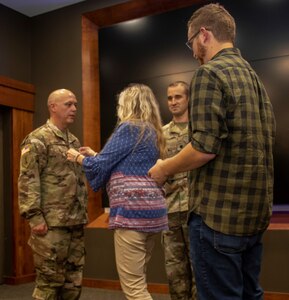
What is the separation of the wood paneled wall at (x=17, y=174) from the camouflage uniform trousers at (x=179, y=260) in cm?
193

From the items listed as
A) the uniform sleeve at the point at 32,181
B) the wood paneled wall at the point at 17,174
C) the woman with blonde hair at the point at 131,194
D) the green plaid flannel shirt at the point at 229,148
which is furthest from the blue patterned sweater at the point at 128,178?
the wood paneled wall at the point at 17,174

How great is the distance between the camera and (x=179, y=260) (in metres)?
2.55

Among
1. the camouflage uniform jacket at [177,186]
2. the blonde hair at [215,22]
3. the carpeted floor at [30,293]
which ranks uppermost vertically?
the blonde hair at [215,22]

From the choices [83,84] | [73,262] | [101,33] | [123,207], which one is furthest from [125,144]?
[101,33]

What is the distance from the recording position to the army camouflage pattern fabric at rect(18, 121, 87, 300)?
8.10ft

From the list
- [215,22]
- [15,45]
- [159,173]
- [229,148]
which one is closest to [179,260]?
[159,173]

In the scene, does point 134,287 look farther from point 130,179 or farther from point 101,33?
point 101,33

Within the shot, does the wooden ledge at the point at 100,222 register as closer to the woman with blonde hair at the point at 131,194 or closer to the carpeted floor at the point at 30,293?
the carpeted floor at the point at 30,293

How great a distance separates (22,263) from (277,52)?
3.00m

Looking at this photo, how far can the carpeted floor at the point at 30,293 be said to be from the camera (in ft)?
11.1

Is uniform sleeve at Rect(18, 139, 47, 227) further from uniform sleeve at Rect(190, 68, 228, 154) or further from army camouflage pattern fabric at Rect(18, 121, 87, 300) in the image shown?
uniform sleeve at Rect(190, 68, 228, 154)

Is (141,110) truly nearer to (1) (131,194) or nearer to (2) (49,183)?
(1) (131,194)

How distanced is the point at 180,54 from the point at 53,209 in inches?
76.1

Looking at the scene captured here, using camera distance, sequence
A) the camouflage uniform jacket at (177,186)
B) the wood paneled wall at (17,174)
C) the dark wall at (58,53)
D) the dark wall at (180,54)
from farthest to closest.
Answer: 1. the dark wall at (58,53)
2. the wood paneled wall at (17,174)
3. the dark wall at (180,54)
4. the camouflage uniform jacket at (177,186)
